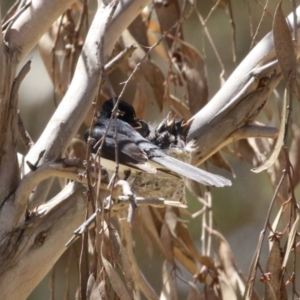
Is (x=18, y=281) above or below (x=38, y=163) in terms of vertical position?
below

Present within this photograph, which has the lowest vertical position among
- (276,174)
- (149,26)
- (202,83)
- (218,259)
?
(218,259)

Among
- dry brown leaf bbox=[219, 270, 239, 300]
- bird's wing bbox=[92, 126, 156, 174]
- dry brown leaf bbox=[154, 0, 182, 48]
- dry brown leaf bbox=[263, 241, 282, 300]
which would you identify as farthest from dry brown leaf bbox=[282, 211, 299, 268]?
dry brown leaf bbox=[154, 0, 182, 48]

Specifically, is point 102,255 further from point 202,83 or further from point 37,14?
point 202,83

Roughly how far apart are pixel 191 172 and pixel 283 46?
1.66 feet

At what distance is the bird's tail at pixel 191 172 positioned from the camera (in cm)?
176

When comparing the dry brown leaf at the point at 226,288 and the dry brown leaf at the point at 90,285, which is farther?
the dry brown leaf at the point at 226,288

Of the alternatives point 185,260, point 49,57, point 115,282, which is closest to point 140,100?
point 49,57

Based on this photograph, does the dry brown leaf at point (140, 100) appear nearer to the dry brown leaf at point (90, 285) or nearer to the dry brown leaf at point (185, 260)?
the dry brown leaf at point (185, 260)

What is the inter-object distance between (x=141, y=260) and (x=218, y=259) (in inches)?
61.5

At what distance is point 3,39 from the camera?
6.33 ft

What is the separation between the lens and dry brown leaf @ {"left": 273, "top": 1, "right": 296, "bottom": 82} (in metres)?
1.44

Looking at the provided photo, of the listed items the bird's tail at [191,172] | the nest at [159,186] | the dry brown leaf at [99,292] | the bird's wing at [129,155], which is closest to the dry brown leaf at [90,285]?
the dry brown leaf at [99,292]

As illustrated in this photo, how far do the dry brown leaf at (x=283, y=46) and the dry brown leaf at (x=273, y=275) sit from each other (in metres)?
0.37

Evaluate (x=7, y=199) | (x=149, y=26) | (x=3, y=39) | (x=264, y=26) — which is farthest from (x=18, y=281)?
(x=264, y=26)
